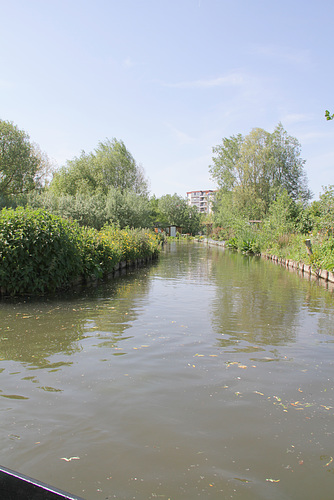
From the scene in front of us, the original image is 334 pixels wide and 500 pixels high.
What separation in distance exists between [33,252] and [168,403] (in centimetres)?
711

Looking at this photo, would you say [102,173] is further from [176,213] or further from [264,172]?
[176,213]

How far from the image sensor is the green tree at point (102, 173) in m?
43.4

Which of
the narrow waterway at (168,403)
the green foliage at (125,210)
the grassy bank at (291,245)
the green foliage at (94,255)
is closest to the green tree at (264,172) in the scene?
the grassy bank at (291,245)

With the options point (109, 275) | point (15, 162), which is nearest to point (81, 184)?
point (15, 162)

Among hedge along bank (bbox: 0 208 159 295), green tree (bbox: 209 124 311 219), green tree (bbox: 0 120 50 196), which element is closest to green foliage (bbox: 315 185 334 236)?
hedge along bank (bbox: 0 208 159 295)

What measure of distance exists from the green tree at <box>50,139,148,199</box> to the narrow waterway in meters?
35.4

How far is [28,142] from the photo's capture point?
138 ft

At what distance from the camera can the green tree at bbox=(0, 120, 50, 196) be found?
132ft

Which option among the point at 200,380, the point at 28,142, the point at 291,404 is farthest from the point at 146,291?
the point at 28,142

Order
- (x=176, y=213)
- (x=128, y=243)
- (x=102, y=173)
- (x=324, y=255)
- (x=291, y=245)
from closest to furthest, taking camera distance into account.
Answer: (x=324, y=255), (x=128, y=243), (x=291, y=245), (x=102, y=173), (x=176, y=213)

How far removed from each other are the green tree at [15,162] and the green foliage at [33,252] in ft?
105

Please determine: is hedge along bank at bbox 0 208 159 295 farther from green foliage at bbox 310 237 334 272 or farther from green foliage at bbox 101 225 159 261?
green foliage at bbox 310 237 334 272

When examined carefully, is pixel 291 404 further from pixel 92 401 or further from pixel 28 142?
pixel 28 142

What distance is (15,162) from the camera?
40688 mm
